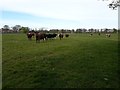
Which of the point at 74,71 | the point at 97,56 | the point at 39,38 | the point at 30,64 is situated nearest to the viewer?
the point at 74,71

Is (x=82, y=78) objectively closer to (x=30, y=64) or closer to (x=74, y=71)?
(x=74, y=71)

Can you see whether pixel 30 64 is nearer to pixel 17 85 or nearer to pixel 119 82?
pixel 17 85

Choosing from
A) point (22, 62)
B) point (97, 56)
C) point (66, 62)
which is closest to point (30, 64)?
point (22, 62)

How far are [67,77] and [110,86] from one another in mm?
2296

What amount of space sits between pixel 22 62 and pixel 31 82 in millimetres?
4472

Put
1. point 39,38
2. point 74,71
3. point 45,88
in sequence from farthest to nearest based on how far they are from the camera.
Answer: point 39,38
point 74,71
point 45,88

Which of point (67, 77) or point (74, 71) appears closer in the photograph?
point (67, 77)

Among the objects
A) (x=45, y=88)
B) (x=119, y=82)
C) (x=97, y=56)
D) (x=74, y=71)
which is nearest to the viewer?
(x=45, y=88)

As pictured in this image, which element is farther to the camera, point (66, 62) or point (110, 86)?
point (66, 62)

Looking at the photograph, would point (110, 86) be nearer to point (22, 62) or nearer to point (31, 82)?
point (31, 82)

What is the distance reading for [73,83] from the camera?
12.8 metres

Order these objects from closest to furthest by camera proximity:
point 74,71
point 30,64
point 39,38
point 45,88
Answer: point 45,88, point 74,71, point 30,64, point 39,38

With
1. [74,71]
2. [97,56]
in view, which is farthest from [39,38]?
[74,71]

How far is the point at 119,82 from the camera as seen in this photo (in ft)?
44.0
